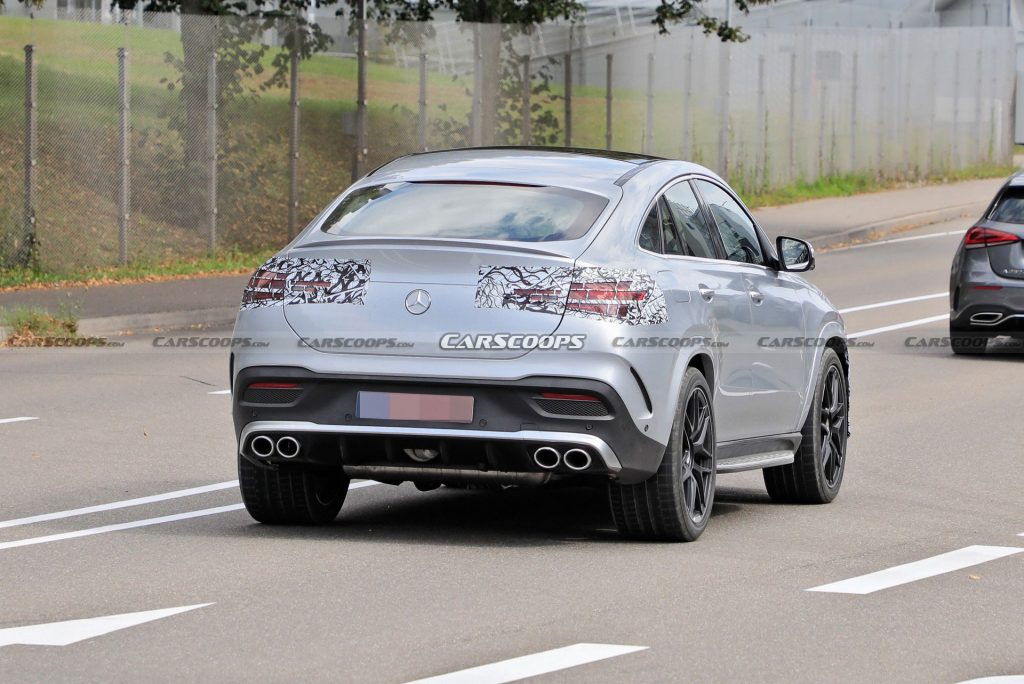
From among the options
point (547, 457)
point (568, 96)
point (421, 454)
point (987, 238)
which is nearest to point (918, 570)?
point (547, 457)

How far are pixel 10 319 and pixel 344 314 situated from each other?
408 inches

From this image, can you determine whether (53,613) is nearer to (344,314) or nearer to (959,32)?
(344,314)

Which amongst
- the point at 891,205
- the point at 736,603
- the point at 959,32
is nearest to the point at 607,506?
the point at 736,603

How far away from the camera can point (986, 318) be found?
17.0 meters

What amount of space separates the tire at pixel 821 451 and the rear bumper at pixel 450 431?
2.01 metres

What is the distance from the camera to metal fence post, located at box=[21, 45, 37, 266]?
22516 millimetres

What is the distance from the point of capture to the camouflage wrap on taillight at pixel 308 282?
8156mm

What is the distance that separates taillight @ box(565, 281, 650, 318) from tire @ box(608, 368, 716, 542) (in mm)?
557

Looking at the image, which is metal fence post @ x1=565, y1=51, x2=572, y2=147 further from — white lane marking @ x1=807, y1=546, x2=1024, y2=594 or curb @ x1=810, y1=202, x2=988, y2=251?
white lane marking @ x1=807, y1=546, x2=1024, y2=594

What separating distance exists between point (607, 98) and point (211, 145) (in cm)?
965

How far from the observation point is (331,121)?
89.2 ft

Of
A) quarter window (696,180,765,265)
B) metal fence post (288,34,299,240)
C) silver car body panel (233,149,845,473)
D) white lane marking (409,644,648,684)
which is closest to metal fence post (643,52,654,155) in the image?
metal fence post (288,34,299,240)

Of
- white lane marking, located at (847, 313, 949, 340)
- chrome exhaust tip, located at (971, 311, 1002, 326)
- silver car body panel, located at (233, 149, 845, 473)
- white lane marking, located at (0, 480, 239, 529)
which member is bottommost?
white lane marking, located at (847, 313, 949, 340)

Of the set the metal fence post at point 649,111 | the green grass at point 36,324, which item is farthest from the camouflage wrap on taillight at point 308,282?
the metal fence post at point 649,111
